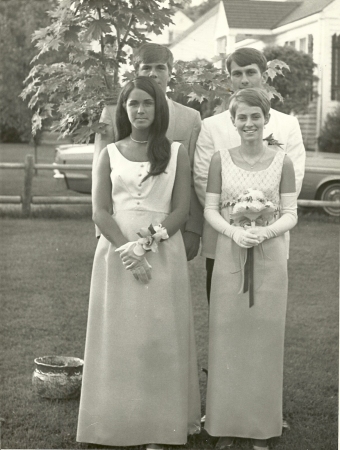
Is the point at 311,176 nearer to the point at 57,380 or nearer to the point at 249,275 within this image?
the point at 57,380

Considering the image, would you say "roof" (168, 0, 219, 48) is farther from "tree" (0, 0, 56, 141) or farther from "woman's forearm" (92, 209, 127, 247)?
"tree" (0, 0, 56, 141)

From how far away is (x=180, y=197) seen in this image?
427 centimetres

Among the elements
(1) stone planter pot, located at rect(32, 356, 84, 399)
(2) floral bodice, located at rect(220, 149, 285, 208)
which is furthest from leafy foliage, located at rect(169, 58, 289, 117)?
(1) stone planter pot, located at rect(32, 356, 84, 399)

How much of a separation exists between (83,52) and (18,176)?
17458mm

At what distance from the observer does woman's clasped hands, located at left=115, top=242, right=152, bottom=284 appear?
13.4 feet

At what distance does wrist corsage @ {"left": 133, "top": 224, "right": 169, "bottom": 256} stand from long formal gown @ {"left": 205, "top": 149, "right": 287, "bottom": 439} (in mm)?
434

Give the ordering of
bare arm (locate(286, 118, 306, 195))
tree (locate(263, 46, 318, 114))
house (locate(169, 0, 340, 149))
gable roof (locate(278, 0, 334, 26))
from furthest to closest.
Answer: tree (locate(263, 46, 318, 114)) → house (locate(169, 0, 340, 149)) → gable roof (locate(278, 0, 334, 26)) → bare arm (locate(286, 118, 306, 195))


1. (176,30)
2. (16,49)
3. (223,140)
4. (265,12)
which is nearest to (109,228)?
(223,140)

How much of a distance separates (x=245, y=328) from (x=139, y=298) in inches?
25.3

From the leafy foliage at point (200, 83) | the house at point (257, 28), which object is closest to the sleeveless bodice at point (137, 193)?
the leafy foliage at point (200, 83)

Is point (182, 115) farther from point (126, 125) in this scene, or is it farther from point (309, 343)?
point (309, 343)

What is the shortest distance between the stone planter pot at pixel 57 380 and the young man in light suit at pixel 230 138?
151 centimetres

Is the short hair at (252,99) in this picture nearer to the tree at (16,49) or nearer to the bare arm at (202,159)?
Answer: the bare arm at (202,159)

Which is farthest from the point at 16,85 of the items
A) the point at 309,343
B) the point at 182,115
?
the point at 182,115
